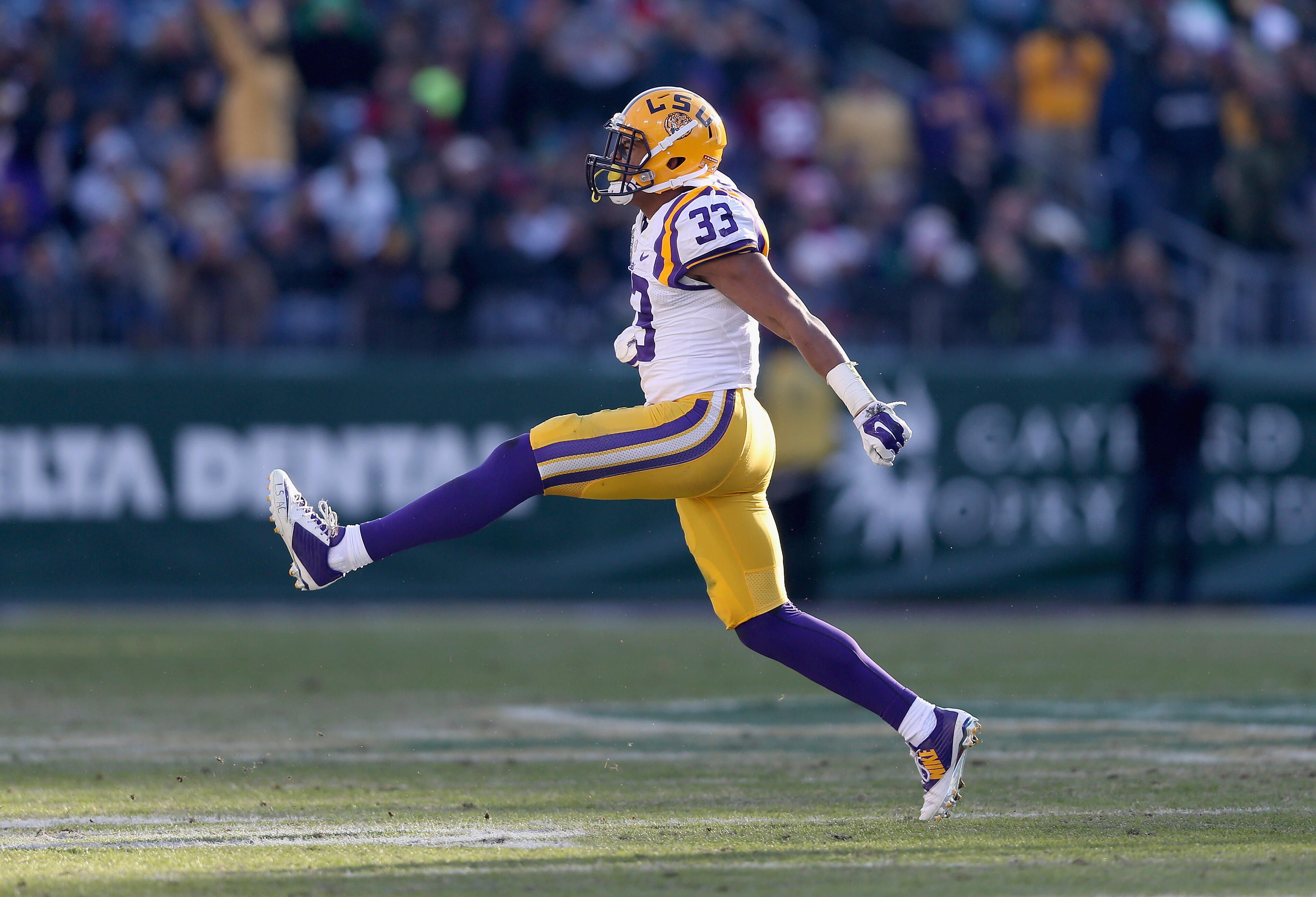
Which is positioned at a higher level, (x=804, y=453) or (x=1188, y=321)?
(x=1188, y=321)

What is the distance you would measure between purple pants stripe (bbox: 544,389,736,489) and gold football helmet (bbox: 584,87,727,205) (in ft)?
2.43

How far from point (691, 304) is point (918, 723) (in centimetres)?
126

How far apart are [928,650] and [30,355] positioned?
20.4ft

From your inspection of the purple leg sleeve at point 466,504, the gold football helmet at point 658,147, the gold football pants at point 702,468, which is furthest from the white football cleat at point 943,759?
the gold football helmet at point 658,147

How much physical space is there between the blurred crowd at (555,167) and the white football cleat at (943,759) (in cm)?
767

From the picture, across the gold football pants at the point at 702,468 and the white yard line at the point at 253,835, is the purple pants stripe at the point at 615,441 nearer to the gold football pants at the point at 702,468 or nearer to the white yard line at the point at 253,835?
the gold football pants at the point at 702,468

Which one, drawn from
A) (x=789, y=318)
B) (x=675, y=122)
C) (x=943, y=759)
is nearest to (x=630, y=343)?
(x=789, y=318)

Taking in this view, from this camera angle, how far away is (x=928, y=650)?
32.6 feet

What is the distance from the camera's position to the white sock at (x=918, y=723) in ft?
15.9

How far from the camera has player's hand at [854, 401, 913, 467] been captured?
4.63 meters

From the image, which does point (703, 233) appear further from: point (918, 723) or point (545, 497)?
point (545, 497)

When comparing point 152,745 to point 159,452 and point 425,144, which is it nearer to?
point 159,452

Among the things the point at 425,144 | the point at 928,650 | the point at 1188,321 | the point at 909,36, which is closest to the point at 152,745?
the point at 928,650

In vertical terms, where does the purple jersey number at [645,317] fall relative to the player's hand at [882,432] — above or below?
above
